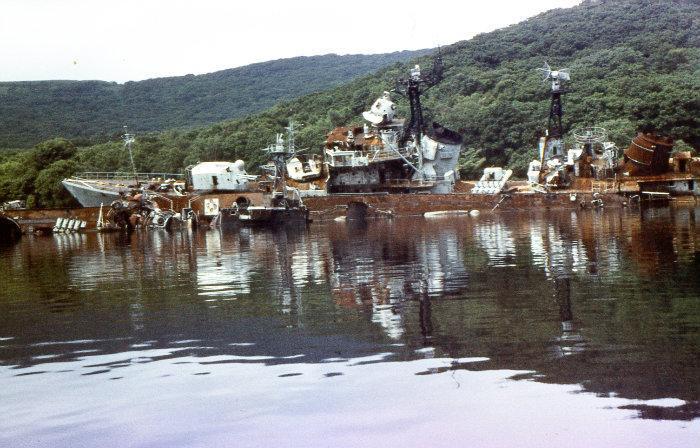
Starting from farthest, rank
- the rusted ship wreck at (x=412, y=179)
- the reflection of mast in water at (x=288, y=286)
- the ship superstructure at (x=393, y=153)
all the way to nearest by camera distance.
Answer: the ship superstructure at (x=393, y=153) < the rusted ship wreck at (x=412, y=179) < the reflection of mast in water at (x=288, y=286)

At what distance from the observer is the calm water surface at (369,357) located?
28.0 ft

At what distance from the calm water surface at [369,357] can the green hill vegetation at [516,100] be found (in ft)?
211

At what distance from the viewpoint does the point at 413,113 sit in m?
66.9

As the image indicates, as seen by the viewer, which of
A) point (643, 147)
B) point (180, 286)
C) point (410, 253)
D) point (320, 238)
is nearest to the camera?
point (180, 286)

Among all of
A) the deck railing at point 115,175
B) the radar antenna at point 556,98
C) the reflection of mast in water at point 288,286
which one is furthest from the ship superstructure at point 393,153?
the reflection of mast in water at point 288,286

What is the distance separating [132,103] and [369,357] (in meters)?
183

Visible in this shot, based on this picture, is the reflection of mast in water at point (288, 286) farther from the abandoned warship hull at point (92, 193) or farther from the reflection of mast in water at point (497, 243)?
the abandoned warship hull at point (92, 193)

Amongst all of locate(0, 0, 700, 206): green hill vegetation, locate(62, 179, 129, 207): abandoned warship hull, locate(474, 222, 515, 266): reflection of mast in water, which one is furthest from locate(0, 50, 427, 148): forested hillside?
locate(474, 222, 515, 266): reflection of mast in water

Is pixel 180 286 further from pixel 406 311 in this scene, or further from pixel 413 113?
pixel 413 113

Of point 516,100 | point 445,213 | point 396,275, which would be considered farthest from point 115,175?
point 396,275

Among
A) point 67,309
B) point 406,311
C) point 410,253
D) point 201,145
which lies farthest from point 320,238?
point 201,145

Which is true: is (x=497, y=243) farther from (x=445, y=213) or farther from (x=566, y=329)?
(x=445, y=213)

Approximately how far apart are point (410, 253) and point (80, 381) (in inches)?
695

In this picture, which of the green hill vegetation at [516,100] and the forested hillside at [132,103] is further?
the forested hillside at [132,103]
